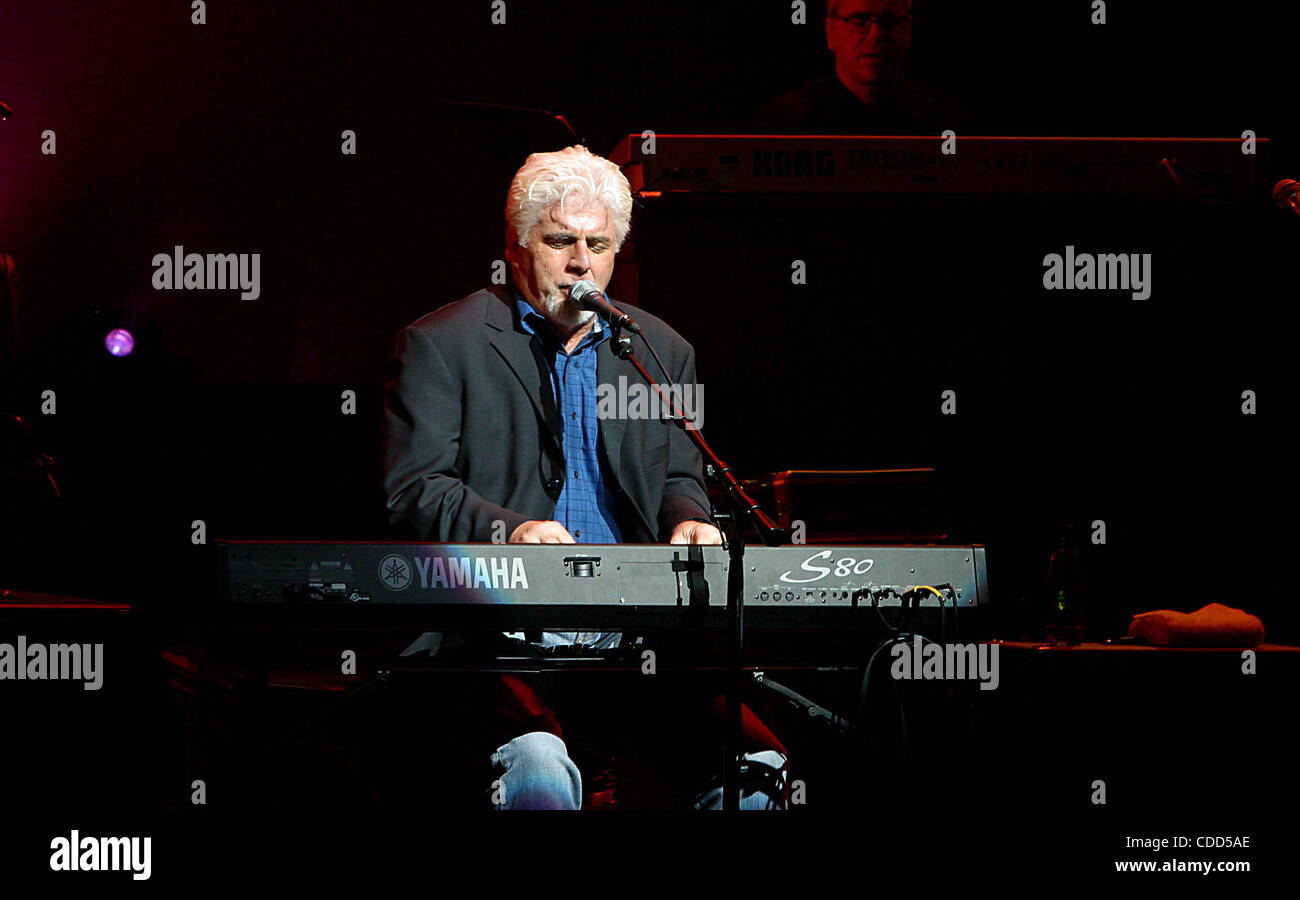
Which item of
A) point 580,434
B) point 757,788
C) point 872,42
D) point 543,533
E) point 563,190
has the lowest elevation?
point 757,788

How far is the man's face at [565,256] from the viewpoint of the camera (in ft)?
8.83

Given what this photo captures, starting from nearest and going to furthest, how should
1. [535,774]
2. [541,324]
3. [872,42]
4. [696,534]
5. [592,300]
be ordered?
1. [535,774]
2. [592,300]
3. [696,534]
4. [541,324]
5. [872,42]

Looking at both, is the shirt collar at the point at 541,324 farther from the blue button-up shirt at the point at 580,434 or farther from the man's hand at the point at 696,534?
the man's hand at the point at 696,534

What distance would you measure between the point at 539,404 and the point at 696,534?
51 cm

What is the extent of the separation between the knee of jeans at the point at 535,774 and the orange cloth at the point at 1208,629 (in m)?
1.51

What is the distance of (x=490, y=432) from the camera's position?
2.67 m

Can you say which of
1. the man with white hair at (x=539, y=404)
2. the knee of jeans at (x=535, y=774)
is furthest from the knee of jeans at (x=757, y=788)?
the man with white hair at (x=539, y=404)

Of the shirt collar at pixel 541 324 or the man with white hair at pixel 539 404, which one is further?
the shirt collar at pixel 541 324

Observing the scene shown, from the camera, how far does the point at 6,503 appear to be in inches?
132

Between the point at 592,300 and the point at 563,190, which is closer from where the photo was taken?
the point at 592,300

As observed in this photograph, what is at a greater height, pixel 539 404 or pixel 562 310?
pixel 562 310

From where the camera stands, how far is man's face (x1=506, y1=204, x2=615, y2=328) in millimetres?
2691

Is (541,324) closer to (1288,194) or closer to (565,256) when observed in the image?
(565,256)

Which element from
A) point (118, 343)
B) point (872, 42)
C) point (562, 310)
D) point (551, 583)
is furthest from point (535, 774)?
point (872, 42)
